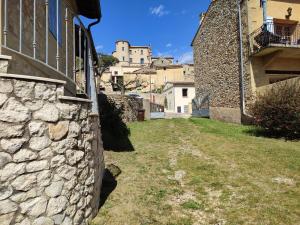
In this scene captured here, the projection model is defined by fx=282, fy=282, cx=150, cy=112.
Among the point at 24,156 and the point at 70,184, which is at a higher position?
the point at 24,156

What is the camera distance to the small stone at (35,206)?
350cm

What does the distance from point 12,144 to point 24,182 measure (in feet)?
1.64

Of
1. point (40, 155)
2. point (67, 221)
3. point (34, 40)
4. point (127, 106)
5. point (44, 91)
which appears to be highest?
point (34, 40)

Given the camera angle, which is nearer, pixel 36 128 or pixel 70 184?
pixel 36 128

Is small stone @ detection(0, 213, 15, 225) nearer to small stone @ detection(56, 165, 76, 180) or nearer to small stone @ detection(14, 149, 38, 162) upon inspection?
small stone @ detection(14, 149, 38, 162)

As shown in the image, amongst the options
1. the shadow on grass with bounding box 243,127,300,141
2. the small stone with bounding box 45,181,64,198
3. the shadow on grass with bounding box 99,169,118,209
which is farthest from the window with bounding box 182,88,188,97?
the small stone with bounding box 45,181,64,198

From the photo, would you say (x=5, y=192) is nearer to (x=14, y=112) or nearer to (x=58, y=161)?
(x=58, y=161)

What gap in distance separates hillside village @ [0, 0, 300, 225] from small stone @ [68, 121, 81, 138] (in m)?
0.02

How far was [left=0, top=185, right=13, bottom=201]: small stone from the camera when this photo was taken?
11.0ft

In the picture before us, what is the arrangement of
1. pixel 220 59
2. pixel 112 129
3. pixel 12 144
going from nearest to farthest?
pixel 12 144
pixel 112 129
pixel 220 59

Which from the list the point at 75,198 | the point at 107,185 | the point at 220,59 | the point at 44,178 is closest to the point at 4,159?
the point at 44,178

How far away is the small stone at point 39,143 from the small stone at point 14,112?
11.5 inches

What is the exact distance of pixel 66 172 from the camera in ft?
13.2

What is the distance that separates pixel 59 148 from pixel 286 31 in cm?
1758
